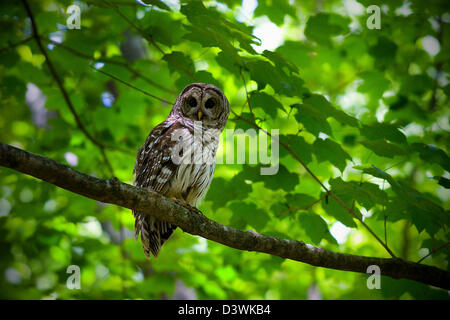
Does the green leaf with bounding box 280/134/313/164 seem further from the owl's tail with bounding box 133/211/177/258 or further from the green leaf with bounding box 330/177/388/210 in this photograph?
the owl's tail with bounding box 133/211/177/258

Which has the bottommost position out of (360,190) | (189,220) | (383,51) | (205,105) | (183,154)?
(189,220)

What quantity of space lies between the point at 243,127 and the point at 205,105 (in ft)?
1.47

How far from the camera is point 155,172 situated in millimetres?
2938

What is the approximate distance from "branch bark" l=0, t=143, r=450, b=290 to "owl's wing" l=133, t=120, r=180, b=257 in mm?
604

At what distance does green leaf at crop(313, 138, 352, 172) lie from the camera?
8.39 ft

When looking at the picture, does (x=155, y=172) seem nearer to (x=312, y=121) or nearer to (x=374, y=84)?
(x=312, y=121)

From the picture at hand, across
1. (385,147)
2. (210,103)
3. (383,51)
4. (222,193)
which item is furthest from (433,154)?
(383,51)

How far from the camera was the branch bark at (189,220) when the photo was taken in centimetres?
174

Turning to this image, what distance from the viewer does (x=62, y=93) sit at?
3963 millimetres

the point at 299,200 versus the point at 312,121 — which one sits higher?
the point at 312,121

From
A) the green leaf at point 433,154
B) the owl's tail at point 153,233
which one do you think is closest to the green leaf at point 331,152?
the green leaf at point 433,154

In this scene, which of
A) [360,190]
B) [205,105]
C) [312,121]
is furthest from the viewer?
[205,105]
